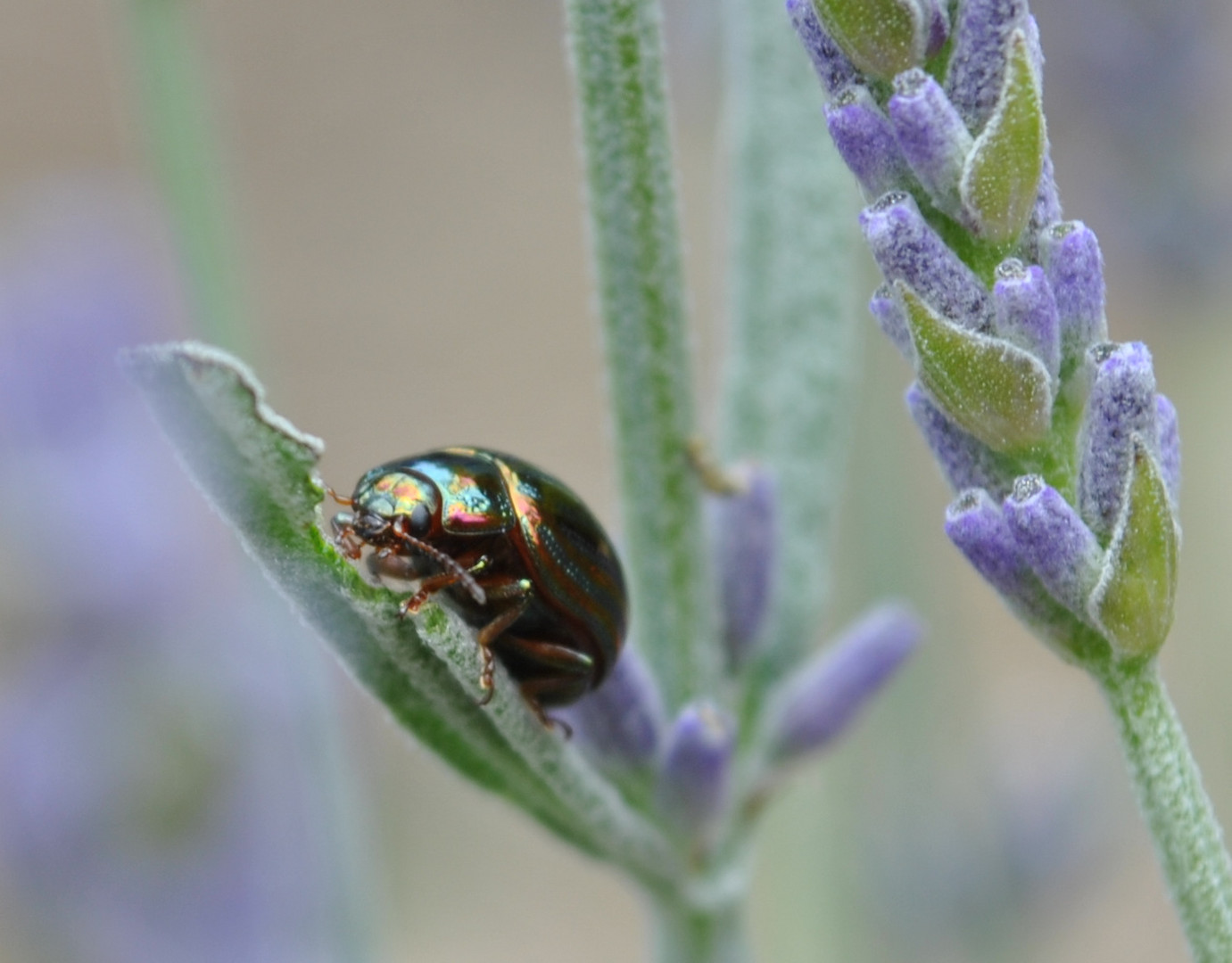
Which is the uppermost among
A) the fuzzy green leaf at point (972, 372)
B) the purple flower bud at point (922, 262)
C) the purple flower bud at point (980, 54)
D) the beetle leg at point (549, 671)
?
the purple flower bud at point (980, 54)

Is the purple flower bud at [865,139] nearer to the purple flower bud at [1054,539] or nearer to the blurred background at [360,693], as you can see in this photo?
the purple flower bud at [1054,539]

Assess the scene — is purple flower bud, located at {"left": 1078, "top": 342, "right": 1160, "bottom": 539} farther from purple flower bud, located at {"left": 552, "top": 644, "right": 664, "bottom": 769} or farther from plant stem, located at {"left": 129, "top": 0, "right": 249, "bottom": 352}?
plant stem, located at {"left": 129, "top": 0, "right": 249, "bottom": 352}

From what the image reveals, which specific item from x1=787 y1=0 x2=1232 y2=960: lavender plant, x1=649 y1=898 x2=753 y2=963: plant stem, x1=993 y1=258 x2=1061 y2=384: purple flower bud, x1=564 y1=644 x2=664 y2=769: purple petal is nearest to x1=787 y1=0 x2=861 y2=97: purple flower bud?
x1=787 y1=0 x2=1232 y2=960: lavender plant

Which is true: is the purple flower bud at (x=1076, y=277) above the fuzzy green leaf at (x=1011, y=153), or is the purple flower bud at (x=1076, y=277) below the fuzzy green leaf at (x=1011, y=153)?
below

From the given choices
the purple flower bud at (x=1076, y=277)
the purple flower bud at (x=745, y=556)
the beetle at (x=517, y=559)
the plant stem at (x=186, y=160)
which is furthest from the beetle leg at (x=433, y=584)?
the plant stem at (x=186, y=160)

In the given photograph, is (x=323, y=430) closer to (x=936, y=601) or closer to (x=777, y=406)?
(x=936, y=601)

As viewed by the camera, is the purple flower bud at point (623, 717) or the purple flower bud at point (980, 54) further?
the purple flower bud at point (623, 717)

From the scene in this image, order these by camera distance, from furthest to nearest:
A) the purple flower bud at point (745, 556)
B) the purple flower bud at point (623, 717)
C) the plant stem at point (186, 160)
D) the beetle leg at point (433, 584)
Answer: the plant stem at point (186, 160) < the purple flower bud at point (745, 556) < the purple flower bud at point (623, 717) < the beetle leg at point (433, 584)

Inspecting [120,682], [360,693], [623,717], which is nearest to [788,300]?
[623,717]
